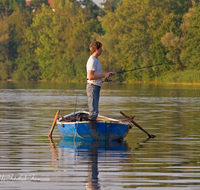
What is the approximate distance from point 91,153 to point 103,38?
83.4 meters

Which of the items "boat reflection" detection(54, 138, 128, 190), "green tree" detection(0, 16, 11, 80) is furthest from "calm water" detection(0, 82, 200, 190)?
"green tree" detection(0, 16, 11, 80)

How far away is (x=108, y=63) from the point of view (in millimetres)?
96188

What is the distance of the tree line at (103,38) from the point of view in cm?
8419

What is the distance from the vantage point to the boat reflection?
9578 mm

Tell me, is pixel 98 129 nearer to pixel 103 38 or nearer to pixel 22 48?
pixel 103 38

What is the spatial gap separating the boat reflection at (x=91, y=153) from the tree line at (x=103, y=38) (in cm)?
5232

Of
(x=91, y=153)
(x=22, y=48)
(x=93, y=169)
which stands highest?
(x=22, y=48)

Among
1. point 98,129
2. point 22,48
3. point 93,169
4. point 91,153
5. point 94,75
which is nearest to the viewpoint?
point 93,169

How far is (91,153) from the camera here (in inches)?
488

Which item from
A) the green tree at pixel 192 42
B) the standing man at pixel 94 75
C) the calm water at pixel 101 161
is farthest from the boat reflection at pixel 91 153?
the green tree at pixel 192 42

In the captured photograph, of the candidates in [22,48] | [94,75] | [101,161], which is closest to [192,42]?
[22,48]

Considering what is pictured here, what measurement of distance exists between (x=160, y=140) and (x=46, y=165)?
5419 mm

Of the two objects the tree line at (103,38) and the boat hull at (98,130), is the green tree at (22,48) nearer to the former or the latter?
the tree line at (103,38)

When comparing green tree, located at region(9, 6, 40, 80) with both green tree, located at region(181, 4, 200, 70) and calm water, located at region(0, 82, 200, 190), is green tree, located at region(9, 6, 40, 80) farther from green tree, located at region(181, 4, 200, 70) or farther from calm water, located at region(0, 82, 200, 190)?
calm water, located at region(0, 82, 200, 190)
